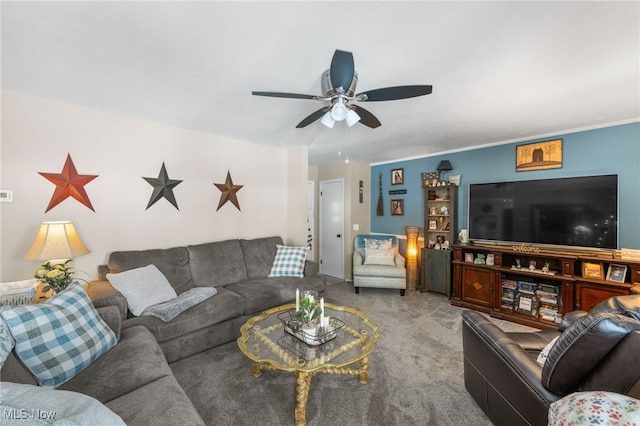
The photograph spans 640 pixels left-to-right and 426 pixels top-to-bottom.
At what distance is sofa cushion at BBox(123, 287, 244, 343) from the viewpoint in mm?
2102

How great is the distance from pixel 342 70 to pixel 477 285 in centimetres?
342

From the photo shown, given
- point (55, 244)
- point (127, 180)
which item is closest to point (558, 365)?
point (55, 244)

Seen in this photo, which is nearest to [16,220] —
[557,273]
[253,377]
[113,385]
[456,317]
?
[113,385]

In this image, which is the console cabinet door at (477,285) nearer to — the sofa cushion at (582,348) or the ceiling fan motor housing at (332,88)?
the sofa cushion at (582,348)

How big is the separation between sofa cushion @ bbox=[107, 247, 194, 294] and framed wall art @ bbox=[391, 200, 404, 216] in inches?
141

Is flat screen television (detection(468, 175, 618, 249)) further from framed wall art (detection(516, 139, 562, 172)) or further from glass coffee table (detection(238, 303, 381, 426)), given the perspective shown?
glass coffee table (detection(238, 303, 381, 426))

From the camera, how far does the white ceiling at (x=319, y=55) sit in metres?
1.26

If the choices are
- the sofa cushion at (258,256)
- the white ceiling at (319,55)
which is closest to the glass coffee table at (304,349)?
the sofa cushion at (258,256)

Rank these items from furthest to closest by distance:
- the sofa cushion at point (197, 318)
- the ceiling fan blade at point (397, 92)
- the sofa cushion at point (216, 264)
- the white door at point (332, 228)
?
the white door at point (332, 228)
the sofa cushion at point (216, 264)
the sofa cushion at point (197, 318)
the ceiling fan blade at point (397, 92)

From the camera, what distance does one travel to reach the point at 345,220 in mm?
4953

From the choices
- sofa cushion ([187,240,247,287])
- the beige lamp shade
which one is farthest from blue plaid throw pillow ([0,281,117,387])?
sofa cushion ([187,240,247,287])

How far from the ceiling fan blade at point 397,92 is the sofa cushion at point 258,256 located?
100 inches

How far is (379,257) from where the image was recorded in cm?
424

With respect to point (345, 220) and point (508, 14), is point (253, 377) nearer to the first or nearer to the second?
point (508, 14)
